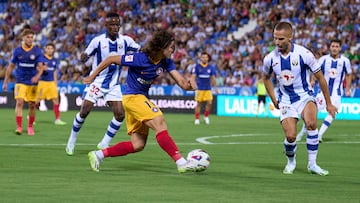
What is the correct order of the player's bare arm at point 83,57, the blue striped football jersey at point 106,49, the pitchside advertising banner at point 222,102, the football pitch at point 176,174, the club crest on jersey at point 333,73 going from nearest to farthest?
the football pitch at point 176,174
the player's bare arm at point 83,57
the blue striped football jersey at point 106,49
the club crest on jersey at point 333,73
the pitchside advertising banner at point 222,102

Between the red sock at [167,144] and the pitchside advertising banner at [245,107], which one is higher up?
the red sock at [167,144]

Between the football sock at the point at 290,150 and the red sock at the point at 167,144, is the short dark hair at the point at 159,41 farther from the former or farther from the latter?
the football sock at the point at 290,150

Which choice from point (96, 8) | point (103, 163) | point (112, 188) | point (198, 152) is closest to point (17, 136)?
point (103, 163)

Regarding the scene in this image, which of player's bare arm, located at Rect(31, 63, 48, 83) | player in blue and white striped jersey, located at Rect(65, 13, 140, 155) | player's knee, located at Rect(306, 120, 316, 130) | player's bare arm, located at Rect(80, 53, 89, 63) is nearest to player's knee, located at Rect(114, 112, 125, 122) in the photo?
player in blue and white striped jersey, located at Rect(65, 13, 140, 155)

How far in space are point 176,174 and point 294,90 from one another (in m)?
2.06

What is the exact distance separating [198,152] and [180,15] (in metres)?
31.5

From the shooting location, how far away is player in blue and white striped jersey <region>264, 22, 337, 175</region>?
13133mm

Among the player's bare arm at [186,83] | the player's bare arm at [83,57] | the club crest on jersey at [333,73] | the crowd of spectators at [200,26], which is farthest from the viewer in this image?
the crowd of spectators at [200,26]

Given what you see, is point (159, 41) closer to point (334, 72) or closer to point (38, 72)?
point (334, 72)

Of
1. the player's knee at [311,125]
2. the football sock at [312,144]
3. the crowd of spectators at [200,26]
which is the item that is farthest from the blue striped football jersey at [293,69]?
the crowd of spectators at [200,26]

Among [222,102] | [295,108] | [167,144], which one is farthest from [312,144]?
[222,102]

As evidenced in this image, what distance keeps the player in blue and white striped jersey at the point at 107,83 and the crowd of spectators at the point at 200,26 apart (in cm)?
1882

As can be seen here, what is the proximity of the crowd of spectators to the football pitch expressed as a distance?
15.9 metres

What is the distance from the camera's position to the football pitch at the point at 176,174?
1026 centimetres
